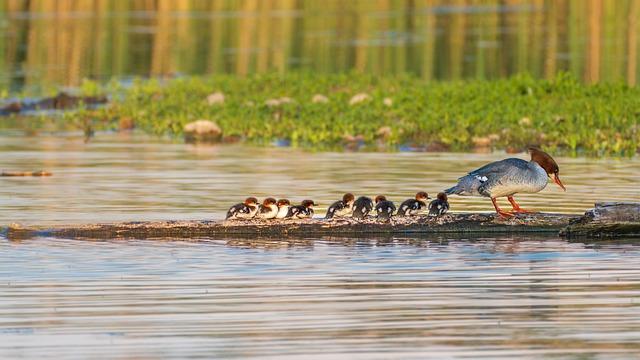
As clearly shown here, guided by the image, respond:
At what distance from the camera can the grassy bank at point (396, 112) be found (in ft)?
86.5

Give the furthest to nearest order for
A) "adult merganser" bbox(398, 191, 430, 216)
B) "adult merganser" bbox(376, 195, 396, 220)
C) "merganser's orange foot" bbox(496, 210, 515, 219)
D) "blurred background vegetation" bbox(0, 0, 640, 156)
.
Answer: "blurred background vegetation" bbox(0, 0, 640, 156), "adult merganser" bbox(398, 191, 430, 216), "adult merganser" bbox(376, 195, 396, 220), "merganser's orange foot" bbox(496, 210, 515, 219)

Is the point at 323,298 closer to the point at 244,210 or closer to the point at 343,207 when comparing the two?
the point at 244,210

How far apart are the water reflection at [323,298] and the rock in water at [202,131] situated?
12029mm

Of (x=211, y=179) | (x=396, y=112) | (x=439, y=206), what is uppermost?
(x=396, y=112)

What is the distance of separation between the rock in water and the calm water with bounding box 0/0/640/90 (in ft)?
29.8

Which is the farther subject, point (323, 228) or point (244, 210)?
point (244, 210)

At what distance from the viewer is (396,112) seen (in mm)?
28688

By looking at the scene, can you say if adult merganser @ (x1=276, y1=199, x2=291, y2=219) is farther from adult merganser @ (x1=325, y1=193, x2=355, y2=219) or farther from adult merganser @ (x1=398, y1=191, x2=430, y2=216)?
adult merganser @ (x1=398, y1=191, x2=430, y2=216)

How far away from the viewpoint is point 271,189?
2098cm

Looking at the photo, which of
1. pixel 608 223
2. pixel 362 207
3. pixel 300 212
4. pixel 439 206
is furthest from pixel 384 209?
pixel 608 223

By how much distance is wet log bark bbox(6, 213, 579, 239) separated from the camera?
1638 cm

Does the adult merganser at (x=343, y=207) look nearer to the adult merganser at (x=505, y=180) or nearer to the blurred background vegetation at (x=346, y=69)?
the adult merganser at (x=505, y=180)

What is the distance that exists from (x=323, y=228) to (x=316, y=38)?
3701 cm

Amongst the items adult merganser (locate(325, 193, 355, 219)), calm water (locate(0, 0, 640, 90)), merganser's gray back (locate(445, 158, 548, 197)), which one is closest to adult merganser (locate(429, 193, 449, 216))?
merganser's gray back (locate(445, 158, 548, 197))
